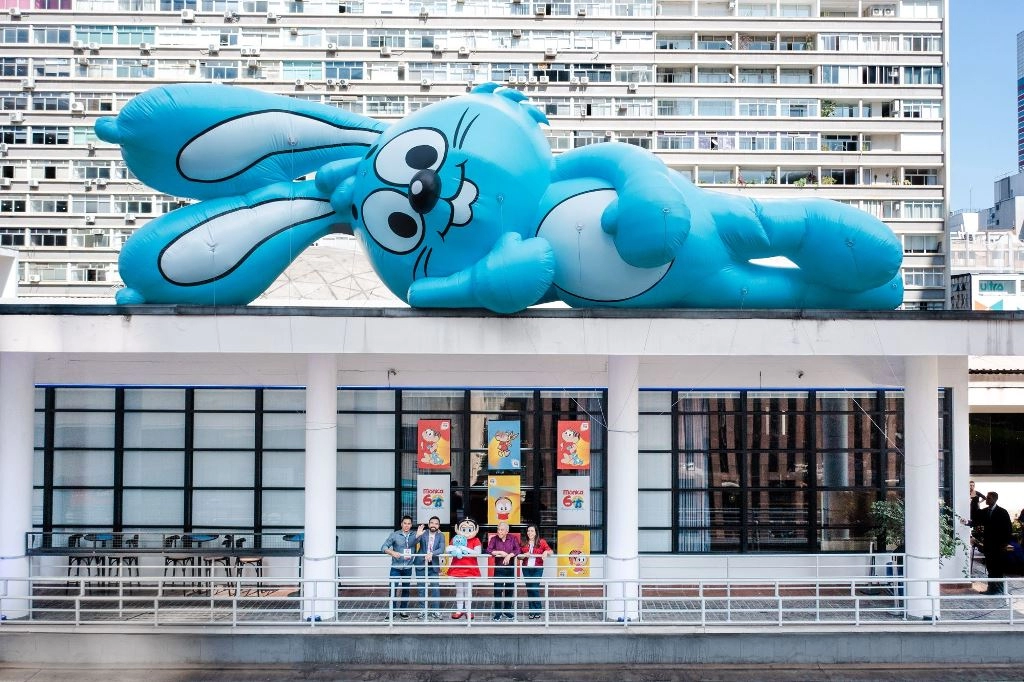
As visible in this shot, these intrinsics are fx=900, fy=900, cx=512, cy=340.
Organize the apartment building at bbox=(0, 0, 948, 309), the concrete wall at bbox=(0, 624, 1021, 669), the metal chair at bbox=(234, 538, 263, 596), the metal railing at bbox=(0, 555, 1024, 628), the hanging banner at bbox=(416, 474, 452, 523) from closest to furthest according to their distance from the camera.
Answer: the concrete wall at bbox=(0, 624, 1021, 669) < the metal railing at bbox=(0, 555, 1024, 628) < the metal chair at bbox=(234, 538, 263, 596) < the hanging banner at bbox=(416, 474, 452, 523) < the apartment building at bbox=(0, 0, 948, 309)

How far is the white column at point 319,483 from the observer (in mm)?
12312

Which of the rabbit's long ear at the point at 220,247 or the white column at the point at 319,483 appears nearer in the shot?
the white column at the point at 319,483

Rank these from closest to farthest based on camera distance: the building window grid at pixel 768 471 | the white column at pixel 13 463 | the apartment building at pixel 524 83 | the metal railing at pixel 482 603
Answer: the metal railing at pixel 482 603 → the white column at pixel 13 463 → the building window grid at pixel 768 471 → the apartment building at pixel 524 83

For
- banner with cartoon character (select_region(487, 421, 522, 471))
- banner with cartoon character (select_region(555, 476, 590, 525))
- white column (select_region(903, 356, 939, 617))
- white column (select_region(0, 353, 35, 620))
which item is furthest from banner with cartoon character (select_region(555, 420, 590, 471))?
white column (select_region(0, 353, 35, 620))

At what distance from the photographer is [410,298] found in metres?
12.3

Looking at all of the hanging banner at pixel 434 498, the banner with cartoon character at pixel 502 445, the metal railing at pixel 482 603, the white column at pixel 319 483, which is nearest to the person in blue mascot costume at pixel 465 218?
the white column at pixel 319 483

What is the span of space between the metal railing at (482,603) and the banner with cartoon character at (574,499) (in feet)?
2.70

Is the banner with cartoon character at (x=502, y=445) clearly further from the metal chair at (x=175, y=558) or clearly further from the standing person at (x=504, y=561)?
the metal chair at (x=175, y=558)

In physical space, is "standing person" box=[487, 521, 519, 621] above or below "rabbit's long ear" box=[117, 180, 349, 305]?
below

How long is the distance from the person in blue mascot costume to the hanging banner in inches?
134

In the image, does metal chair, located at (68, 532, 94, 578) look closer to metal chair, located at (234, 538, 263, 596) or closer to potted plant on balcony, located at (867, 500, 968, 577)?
metal chair, located at (234, 538, 263, 596)

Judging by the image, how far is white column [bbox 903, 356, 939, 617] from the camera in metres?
12.6

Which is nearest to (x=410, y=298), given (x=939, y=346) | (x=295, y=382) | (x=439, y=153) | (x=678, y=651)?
(x=439, y=153)

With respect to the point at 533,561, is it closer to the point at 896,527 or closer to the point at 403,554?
the point at 403,554
